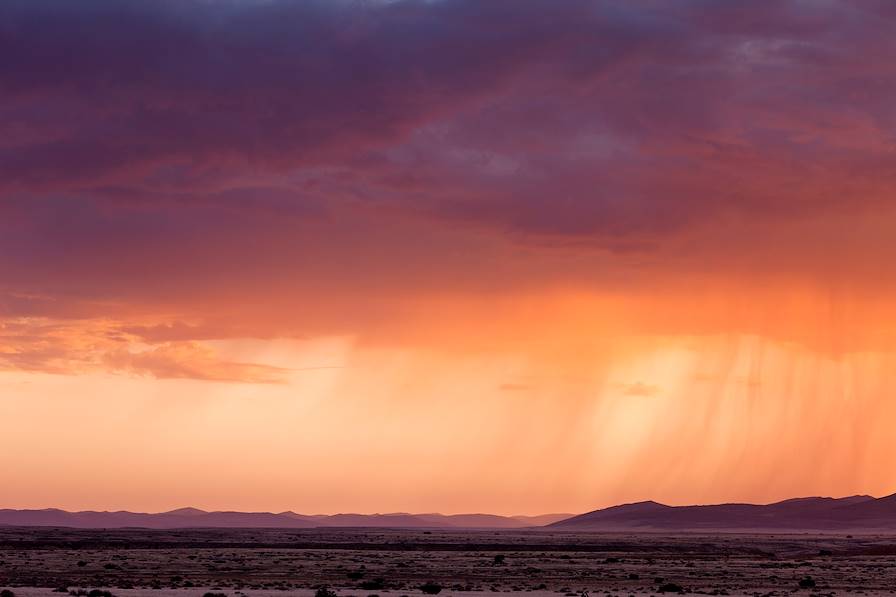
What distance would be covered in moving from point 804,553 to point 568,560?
38989 mm

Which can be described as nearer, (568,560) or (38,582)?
(38,582)

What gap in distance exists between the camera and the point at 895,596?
6488 centimetres

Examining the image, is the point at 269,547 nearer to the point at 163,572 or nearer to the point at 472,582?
the point at 163,572

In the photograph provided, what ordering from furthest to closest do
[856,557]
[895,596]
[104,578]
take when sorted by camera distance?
1. [856,557]
2. [104,578]
3. [895,596]

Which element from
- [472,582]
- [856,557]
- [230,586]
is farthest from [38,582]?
[856,557]

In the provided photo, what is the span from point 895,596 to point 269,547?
74157mm

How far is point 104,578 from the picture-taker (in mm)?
71375

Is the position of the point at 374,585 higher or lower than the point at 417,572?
lower

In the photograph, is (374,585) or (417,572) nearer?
(374,585)

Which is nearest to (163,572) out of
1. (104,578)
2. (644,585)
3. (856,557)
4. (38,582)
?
(104,578)

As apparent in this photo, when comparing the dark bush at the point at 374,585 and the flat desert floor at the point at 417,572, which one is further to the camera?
the dark bush at the point at 374,585

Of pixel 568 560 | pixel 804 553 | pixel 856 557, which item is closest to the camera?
pixel 568 560

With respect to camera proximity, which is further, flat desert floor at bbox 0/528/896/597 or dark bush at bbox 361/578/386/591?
dark bush at bbox 361/578/386/591

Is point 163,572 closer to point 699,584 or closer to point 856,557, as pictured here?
point 699,584
